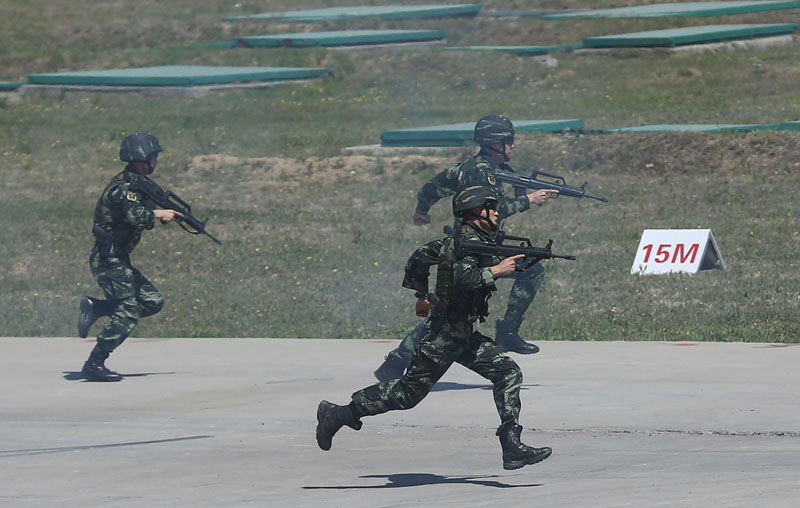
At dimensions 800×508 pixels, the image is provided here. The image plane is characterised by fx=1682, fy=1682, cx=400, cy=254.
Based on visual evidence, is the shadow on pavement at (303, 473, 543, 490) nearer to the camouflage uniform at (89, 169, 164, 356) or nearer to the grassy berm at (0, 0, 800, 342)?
the camouflage uniform at (89, 169, 164, 356)

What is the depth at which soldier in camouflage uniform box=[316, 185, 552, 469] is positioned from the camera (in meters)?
9.23

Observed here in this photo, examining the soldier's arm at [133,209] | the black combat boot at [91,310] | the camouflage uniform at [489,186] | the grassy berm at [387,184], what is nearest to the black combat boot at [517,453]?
the camouflage uniform at [489,186]

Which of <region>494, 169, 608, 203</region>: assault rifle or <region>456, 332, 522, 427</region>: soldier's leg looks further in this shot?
<region>494, 169, 608, 203</region>: assault rifle

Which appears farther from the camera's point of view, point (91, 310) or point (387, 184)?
point (387, 184)

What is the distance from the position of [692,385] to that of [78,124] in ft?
83.1

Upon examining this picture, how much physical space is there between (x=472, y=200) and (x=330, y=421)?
1.53 m

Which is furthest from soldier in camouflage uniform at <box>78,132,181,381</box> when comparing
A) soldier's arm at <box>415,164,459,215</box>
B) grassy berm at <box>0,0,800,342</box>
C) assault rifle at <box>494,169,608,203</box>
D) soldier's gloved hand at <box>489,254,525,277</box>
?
soldier's gloved hand at <box>489,254,525,277</box>

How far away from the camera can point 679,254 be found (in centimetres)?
1884

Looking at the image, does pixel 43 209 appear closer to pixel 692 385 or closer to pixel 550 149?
pixel 550 149

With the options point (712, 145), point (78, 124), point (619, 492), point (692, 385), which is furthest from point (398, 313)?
point (78, 124)

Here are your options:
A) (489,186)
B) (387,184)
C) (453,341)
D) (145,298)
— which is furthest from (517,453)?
(387,184)

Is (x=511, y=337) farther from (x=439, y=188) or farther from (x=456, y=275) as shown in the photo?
(x=456, y=275)

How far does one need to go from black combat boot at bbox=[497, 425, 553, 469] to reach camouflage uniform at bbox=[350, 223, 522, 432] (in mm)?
115

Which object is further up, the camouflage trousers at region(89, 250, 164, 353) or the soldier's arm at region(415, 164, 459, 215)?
the soldier's arm at region(415, 164, 459, 215)
